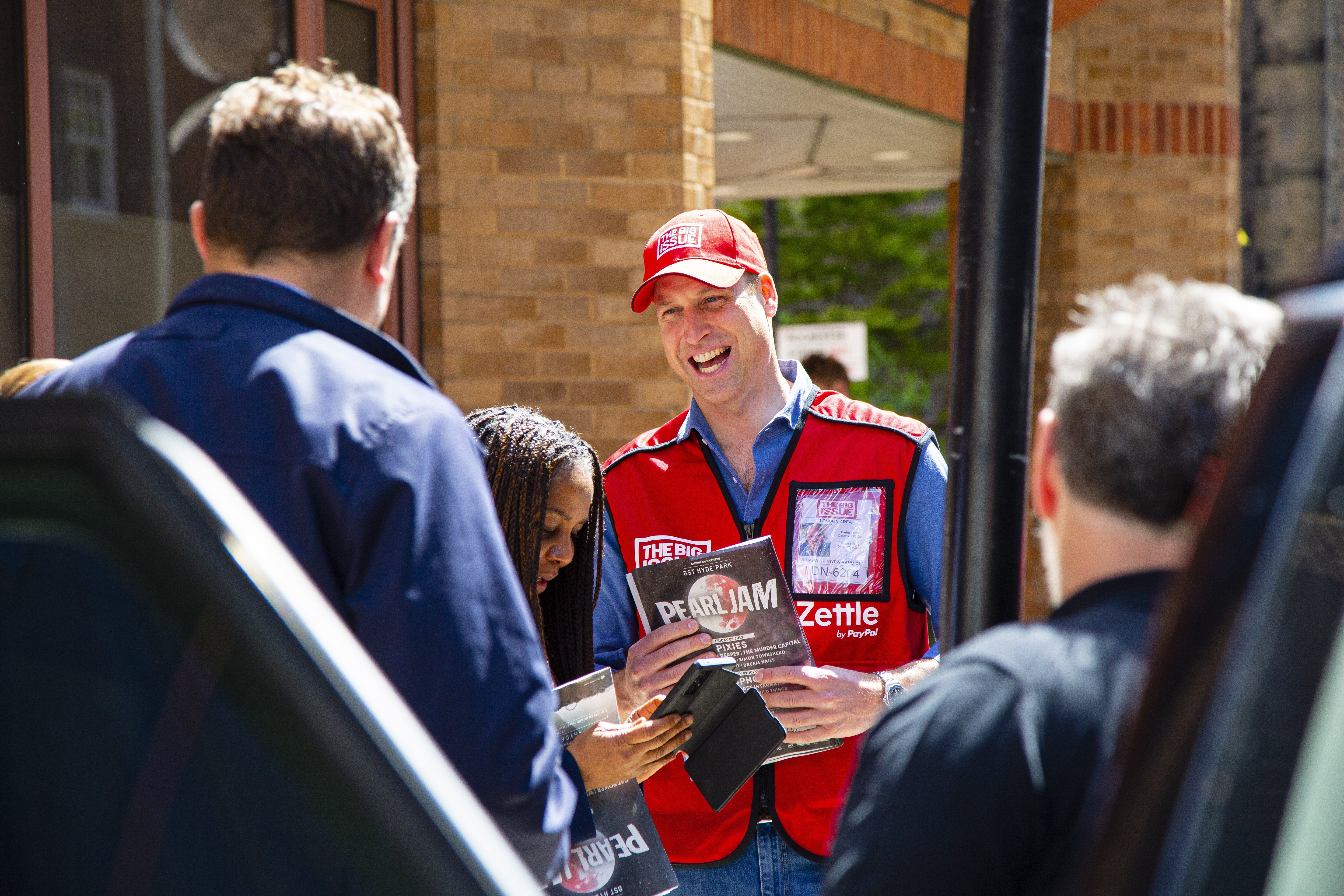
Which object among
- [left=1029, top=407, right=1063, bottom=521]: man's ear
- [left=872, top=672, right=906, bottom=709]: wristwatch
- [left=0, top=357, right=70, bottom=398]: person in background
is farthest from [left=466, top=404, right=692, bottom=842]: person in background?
[left=1029, top=407, right=1063, bottom=521]: man's ear

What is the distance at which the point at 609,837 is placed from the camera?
2.38 metres

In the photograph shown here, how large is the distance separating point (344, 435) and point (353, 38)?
155 inches

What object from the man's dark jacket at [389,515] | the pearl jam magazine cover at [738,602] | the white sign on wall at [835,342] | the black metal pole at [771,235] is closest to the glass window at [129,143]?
the pearl jam magazine cover at [738,602]

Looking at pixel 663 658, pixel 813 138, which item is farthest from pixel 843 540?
pixel 813 138

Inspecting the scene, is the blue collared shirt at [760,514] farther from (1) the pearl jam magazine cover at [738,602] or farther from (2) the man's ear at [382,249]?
(2) the man's ear at [382,249]

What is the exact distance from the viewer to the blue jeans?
2.77m

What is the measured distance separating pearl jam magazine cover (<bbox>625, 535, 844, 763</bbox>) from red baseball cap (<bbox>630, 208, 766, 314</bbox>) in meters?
0.74

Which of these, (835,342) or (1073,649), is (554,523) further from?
(835,342)

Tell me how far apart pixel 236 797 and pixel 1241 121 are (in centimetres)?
310

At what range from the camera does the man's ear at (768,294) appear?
3.30 meters

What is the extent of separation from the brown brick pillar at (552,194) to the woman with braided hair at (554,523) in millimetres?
2112

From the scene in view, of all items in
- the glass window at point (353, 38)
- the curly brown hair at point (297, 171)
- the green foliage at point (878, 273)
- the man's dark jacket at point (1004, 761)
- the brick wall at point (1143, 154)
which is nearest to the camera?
the man's dark jacket at point (1004, 761)

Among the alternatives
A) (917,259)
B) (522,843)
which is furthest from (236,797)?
(917,259)

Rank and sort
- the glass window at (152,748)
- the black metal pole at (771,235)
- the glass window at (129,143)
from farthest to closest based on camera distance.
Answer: the black metal pole at (771,235) → the glass window at (129,143) → the glass window at (152,748)
